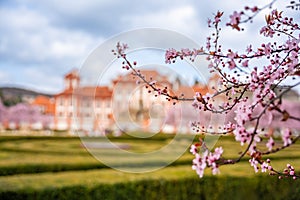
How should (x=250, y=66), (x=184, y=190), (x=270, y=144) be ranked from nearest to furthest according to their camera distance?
(x=270, y=144)
(x=250, y=66)
(x=184, y=190)

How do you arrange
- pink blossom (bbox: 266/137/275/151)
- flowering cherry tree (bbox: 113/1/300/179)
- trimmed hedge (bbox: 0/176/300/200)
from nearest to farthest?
pink blossom (bbox: 266/137/275/151) < flowering cherry tree (bbox: 113/1/300/179) < trimmed hedge (bbox: 0/176/300/200)

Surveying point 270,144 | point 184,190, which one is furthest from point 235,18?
point 184,190

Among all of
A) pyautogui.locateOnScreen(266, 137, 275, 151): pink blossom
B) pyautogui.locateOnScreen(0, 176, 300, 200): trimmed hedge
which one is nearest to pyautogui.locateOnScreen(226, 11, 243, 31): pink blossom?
pyautogui.locateOnScreen(266, 137, 275, 151): pink blossom

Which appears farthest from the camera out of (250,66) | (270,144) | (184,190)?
(184,190)

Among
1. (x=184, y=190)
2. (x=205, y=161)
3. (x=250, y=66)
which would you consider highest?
(x=250, y=66)

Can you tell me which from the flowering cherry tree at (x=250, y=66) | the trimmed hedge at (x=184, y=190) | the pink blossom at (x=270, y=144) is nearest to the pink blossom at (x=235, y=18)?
the flowering cherry tree at (x=250, y=66)

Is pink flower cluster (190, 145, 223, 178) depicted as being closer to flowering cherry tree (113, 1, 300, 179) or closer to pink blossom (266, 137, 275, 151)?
flowering cherry tree (113, 1, 300, 179)

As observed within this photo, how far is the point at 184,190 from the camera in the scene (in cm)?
523

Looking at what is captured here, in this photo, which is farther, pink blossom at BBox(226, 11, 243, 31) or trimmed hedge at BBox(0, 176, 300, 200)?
trimmed hedge at BBox(0, 176, 300, 200)

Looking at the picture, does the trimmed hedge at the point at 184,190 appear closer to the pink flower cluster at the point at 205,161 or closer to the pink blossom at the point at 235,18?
the pink flower cluster at the point at 205,161

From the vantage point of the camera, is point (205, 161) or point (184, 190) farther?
point (184, 190)

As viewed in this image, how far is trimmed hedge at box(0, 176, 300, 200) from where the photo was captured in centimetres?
464

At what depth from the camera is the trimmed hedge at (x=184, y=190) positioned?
15.2ft

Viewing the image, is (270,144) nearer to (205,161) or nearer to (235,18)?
(205,161)
